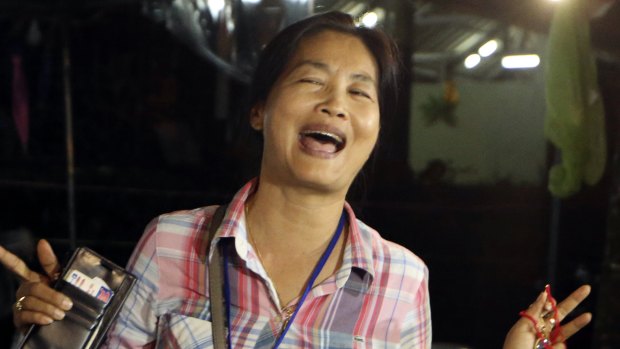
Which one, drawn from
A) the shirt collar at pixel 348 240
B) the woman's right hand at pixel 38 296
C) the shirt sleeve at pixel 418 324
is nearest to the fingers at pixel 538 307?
the shirt sleeve at pixel 418 324

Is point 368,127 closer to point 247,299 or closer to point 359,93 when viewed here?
point 359,93

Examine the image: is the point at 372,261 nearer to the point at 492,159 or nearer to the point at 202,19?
the point at 492,159

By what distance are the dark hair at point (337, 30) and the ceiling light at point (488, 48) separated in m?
0.50

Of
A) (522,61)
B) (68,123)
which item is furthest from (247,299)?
(522,61)

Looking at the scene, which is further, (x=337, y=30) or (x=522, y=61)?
(x=522, y=61)

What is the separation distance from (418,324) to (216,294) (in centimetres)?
45

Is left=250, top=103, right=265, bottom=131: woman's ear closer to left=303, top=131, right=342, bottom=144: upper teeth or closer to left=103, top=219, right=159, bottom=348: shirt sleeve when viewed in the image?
left=303, top=131, right=342, bottom=144: upper teeth

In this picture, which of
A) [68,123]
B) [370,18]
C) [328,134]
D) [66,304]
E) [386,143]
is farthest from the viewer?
[68,123]

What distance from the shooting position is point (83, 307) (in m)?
1.26

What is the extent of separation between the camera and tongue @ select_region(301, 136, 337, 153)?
1337mm

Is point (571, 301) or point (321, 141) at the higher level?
point (321, 141)

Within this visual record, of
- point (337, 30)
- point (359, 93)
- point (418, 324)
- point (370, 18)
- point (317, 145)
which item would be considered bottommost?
point (418, 324)

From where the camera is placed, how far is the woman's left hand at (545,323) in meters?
1.33

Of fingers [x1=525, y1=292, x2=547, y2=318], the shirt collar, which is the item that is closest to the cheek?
the shirt collar
